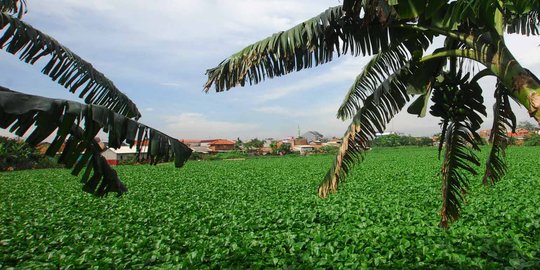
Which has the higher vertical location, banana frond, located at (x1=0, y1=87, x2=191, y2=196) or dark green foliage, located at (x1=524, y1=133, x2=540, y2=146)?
dark green foliage, located at (x1=524, y1=133, x2=540, y2=146)

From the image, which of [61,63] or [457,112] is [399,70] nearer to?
[457,112]

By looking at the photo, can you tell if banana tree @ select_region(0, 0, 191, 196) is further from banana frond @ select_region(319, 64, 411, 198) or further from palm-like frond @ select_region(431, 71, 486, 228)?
palm-like frond @ select_region(431, 71, 486, 228)

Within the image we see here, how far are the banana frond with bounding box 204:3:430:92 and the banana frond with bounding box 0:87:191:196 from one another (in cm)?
133

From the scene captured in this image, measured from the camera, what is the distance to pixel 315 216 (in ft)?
23.6

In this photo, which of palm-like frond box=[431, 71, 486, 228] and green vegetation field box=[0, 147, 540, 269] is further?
green vegetation field box=[0, 147, 540, 269]

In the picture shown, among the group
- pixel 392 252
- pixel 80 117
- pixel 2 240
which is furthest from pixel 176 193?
pixel 80 117

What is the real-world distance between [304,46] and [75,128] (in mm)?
2178

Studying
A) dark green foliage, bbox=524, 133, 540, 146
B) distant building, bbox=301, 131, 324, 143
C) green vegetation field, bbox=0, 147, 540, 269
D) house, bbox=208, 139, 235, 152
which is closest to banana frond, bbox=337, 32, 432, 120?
green vegetation field, bbox=0, 147, 540, 269

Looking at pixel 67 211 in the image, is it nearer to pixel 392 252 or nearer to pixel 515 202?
pixel 392 252

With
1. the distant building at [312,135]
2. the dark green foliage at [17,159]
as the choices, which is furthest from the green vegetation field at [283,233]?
the distant building at [312,135]

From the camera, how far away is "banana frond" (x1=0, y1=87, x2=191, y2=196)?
2.14 m

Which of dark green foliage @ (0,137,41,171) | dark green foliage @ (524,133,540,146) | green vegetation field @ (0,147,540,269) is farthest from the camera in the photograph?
dark green foliage @ (524,133,540,146)

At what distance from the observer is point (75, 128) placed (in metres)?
2.77

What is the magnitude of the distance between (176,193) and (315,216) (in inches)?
263
